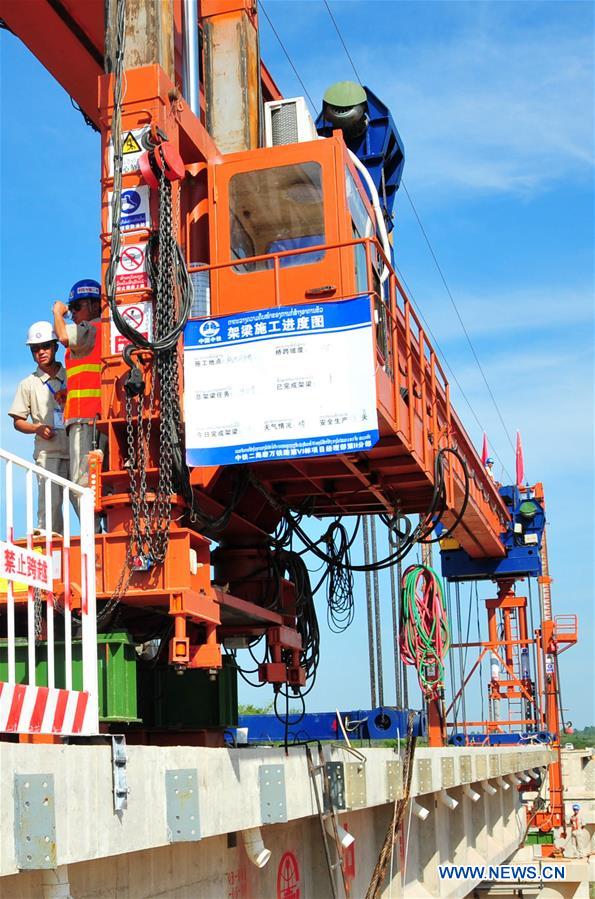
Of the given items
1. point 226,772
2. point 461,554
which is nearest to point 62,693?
point 226,772

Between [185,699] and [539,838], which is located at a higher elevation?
[185,699]

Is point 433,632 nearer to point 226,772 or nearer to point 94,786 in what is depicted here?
point 226,772

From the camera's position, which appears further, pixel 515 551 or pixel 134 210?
pixel 515 551

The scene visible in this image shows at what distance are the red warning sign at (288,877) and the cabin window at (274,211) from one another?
500 cm

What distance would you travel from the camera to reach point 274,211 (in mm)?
10180

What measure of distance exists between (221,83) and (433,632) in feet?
29.1

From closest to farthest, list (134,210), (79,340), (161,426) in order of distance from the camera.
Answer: (161,426)
(134,210)
(79,340)

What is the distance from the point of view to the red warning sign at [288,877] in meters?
7.69

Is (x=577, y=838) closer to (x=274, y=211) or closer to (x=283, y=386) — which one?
(x=274, y=211)

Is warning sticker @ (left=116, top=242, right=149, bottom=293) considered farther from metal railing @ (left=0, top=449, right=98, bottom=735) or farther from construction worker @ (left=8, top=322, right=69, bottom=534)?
metal railing @ (left=0, top=449, right=98, bottom=735)

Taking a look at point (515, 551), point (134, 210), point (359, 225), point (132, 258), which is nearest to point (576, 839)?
point (515, 551)

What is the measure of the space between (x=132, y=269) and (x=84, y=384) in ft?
3.59

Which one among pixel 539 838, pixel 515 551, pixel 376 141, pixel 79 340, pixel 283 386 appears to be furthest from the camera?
pixel 539 838

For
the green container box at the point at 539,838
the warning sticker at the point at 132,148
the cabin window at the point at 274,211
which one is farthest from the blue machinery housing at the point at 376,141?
the green container box at the point at 539,838
